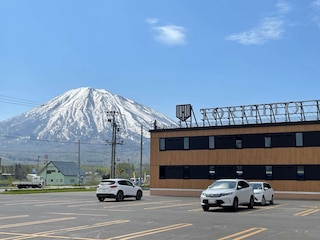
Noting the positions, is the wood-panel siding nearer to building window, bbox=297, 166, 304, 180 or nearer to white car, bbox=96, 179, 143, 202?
building window, bbox=297, 166, 304, 180

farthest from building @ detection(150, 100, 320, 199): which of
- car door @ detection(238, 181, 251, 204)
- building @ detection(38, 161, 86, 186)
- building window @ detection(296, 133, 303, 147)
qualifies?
building @ detection(38, 161, 86, 186)

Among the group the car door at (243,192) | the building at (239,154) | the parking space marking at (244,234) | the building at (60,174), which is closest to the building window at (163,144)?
the building at (239,154)

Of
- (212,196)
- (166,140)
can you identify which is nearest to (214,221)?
(212,196)

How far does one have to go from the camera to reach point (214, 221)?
16.5m

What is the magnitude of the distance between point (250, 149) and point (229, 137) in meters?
2.21

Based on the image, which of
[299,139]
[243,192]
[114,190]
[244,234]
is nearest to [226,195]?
[243,192]

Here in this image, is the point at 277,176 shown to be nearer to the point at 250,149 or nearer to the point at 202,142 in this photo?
the point at 250,149

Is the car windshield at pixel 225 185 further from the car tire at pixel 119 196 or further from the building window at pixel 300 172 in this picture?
the building window at pixel 300 172

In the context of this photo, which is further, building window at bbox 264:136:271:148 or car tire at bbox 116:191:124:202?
building window at bbox 264:136:271:148

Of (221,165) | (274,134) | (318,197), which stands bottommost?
(318,197)

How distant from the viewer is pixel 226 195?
21312 millimetres

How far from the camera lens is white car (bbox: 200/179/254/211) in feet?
69.8

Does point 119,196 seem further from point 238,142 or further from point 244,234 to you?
point 244,234

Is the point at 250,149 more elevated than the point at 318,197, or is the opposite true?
the point at 250,149
